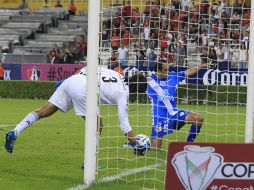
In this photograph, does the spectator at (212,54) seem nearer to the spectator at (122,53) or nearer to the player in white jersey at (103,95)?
the spectator at (122,53)

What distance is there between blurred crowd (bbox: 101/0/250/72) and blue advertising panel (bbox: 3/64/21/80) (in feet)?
71.4

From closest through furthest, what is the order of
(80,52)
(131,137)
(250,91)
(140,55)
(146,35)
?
(250,91)
(131,137)
(146,35)
(140,55)
(80,52)

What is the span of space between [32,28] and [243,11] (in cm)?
3192

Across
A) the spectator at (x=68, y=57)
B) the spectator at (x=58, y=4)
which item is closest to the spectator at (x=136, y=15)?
the spectator at (x=68, y=57)

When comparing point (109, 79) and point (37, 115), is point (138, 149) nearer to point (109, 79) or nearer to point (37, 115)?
point (109, 79)

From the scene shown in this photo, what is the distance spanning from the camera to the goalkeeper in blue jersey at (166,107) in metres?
13.8

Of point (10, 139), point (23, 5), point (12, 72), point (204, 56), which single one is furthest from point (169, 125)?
point (23, 5)

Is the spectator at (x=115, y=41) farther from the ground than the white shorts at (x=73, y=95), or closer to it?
farther from the ground

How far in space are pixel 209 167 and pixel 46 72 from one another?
28.5 meters

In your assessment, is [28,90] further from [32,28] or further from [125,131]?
[125,131]

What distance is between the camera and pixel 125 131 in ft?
39.3

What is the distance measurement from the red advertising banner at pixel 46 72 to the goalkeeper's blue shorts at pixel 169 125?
21.4 m

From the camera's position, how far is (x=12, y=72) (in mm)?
36281

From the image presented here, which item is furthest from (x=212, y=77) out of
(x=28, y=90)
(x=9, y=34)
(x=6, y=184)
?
(x=9, y=34)
